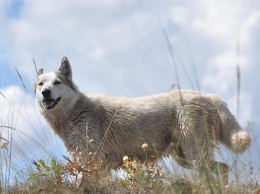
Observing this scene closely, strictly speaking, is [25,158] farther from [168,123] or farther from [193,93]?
[193,93]

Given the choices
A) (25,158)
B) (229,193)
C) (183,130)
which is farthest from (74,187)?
(183,130)

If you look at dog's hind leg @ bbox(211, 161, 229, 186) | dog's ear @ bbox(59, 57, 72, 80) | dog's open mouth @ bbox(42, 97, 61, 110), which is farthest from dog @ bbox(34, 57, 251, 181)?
A: dog's hind leg @ bbox(211, 161, 229, 186)

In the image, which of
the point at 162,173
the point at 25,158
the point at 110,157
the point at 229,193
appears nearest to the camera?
the point at 229,193

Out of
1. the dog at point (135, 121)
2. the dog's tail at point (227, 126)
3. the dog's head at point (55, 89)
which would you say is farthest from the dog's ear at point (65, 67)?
the dog's tail at point (227, 126)

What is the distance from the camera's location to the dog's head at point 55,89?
8461 mm

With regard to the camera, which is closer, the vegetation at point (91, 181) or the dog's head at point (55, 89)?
the vegetation at point (91, 181)

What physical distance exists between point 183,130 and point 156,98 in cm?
78

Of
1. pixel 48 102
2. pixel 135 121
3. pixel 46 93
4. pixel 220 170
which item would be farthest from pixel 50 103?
pixel 220 170

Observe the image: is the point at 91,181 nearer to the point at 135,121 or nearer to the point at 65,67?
the point at 135,121

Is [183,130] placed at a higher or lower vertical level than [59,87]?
lower

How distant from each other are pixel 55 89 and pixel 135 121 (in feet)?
4.64

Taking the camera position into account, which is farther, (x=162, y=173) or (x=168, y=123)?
(x=168, y=123)

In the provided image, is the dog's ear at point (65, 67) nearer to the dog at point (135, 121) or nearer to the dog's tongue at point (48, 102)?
the dog at point (135, 121)

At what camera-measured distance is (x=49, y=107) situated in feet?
28.2
